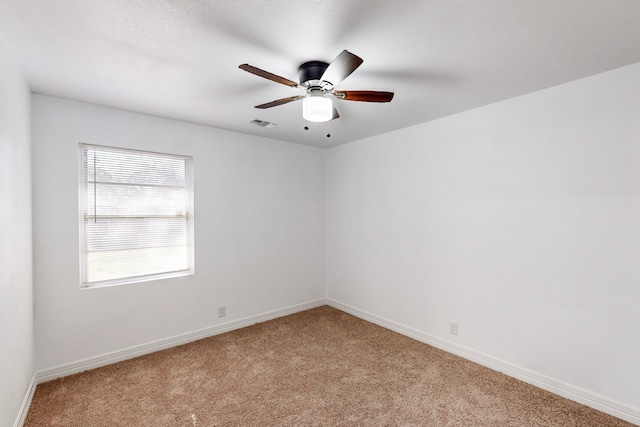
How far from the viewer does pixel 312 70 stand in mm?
1927

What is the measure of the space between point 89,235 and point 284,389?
2330 millimetres

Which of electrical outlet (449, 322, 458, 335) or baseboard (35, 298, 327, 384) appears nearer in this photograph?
baseboard (35, 298, 327, 384)

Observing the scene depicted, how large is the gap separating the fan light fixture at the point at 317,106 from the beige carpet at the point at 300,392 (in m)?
2.15

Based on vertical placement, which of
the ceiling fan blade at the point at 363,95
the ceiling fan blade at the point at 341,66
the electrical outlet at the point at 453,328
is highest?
the ceiling fan blade at the point at 341,66

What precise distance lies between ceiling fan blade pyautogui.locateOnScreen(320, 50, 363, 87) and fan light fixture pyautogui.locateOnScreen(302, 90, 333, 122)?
0.50ft

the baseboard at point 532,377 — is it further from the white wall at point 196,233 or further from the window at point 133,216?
the window at point 133,216

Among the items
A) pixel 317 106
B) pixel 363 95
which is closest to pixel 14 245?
pixel 317 106

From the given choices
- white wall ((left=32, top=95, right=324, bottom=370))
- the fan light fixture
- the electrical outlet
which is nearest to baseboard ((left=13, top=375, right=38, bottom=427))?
white wall ((left=32, top=95, right=324, bottom=370))

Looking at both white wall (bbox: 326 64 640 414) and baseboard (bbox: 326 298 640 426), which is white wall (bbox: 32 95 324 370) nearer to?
white wall (bbox: 326 64 640 414)

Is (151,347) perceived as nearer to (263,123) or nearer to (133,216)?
(133,216)

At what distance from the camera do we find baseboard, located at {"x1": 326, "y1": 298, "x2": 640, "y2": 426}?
2.07 m

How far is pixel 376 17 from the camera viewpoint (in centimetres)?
151

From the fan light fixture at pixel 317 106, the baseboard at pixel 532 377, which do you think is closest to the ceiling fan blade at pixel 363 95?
the fan light fixture at pixel 317 106

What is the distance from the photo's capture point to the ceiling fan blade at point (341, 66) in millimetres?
1481
